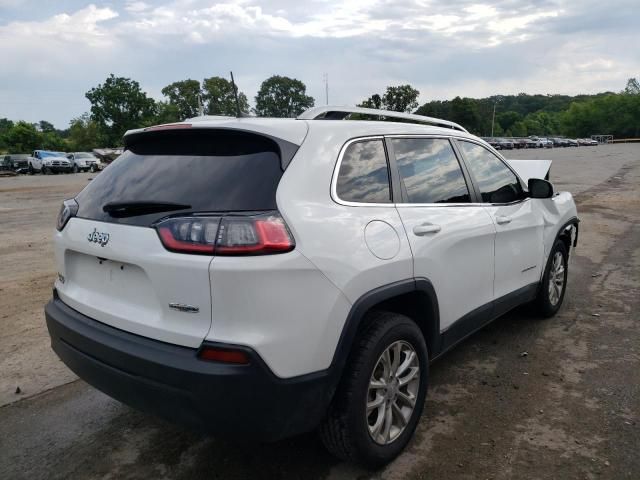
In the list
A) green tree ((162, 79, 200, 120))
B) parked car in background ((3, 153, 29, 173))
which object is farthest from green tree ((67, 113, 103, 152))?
parked car in background ((3, 153, 29, 173))

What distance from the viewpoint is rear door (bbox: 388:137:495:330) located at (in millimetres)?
2822

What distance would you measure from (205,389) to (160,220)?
0.75 m

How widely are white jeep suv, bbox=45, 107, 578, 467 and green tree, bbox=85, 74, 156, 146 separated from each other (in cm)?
7824

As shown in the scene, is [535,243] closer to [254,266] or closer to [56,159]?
[254,266]

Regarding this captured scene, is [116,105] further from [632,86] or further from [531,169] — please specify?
[632,86]

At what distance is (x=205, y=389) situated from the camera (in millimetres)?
2029

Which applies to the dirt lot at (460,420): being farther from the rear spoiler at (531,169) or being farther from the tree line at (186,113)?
the tree line at (186,113)

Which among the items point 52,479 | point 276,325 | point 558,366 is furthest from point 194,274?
point 558,366

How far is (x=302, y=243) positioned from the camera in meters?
2.15

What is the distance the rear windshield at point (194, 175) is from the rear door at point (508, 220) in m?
1.83

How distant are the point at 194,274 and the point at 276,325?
0.39 metres

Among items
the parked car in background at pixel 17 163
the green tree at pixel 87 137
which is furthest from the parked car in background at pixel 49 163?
the green tree at pixel 87 137

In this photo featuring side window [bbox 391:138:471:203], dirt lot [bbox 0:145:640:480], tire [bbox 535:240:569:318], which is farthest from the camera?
tire [bbox 535:240:569:318]

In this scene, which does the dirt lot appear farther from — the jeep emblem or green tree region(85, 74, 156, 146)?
green tree region(85, 74, 156, 146)
